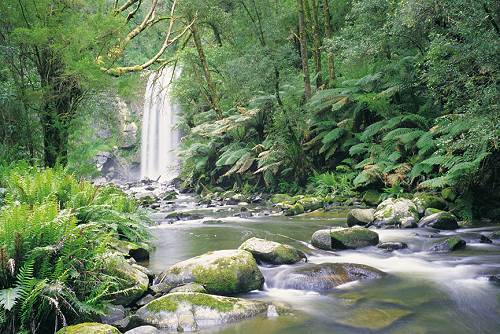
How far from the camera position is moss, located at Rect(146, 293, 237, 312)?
439 cm

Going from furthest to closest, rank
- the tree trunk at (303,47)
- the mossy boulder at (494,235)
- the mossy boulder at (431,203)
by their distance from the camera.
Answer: the tree trunk at (303,47) → the mossy boulder at (431,203) → the mossy boulder at (494,235)

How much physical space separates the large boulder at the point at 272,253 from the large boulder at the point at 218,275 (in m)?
0.77

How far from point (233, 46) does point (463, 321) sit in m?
17.9

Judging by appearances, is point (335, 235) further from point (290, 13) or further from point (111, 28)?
point (290, 13)

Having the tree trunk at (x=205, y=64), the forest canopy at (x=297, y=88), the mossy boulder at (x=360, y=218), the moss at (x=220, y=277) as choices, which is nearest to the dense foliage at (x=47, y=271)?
the moss at (x=220, y=277)

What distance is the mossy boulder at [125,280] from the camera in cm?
467

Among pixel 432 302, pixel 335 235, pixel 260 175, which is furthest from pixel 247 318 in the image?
pixel 260 175

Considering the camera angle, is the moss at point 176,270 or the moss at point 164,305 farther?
the moss at point 176,270

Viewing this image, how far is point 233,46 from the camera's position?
68.0ft

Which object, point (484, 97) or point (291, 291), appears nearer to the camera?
point (291, 291)

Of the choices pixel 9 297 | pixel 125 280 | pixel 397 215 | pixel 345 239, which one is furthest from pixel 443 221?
pixel 9 297

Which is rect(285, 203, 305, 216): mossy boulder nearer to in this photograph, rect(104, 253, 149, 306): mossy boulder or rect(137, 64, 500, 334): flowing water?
rect(137, 64, 500, 334): flowing water

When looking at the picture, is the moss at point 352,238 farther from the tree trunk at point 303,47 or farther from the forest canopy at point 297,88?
the tree trunk at point 303,47

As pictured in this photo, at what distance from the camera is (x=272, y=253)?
6391mm
